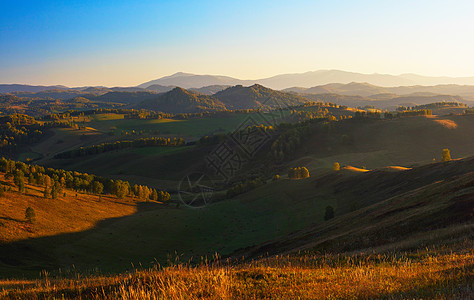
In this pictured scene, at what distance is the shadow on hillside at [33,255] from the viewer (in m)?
50.5

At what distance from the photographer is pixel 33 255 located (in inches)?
2437

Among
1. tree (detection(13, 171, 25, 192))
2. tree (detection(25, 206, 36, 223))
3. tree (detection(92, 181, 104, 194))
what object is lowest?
tree (detection(92, 181, 104, 194))

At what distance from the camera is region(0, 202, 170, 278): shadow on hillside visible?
5053 cm

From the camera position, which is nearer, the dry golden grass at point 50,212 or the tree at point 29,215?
the dry golden grass at point 50,212

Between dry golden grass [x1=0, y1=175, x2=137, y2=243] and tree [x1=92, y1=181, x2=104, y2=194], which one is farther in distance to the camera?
tree [x1=92, y1=181, x2=104, y2=194]

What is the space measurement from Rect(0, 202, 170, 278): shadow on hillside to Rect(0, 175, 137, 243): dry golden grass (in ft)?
8.30

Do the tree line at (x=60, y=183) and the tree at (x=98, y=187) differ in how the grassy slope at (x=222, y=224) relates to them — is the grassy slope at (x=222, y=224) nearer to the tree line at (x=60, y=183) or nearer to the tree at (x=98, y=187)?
the tree line at (x=60, y=183)

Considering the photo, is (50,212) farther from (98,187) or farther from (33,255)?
(98,187)

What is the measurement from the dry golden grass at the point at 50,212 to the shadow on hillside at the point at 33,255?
253cm

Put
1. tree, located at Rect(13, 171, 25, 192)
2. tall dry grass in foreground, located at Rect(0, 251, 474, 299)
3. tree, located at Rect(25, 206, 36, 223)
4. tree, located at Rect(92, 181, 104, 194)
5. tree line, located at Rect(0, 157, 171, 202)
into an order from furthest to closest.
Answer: tree, located at Rect(92, 181, 104, 194), tree line, located at Rect(0, 157, 171, 202), tree, located at Rect(13, 171, 25, 192), tree, located at Rect(25, 206, 36, 223), tall dry grass in foreground, located at Rect(0, 251, 474, 299)

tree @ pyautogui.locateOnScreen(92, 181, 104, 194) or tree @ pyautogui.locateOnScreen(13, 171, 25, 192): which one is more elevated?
tree @ pyautogui.locateOnScreen(13, 171, 25, 192)

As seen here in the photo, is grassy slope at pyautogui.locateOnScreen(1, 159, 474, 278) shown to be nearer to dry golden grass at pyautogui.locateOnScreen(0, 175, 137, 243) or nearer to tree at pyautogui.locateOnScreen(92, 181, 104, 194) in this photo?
dry golden grass at pyautogui.locateOnScreen(0, 175, 137, 243)

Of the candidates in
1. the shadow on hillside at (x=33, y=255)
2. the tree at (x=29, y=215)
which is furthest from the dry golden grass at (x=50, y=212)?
the shadow on hillside at (x=33, y=255)

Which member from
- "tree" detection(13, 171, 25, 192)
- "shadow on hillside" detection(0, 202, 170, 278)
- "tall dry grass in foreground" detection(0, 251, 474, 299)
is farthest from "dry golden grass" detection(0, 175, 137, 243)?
"tall dry grass in foreground" detection(0, 251, 474, 299)
